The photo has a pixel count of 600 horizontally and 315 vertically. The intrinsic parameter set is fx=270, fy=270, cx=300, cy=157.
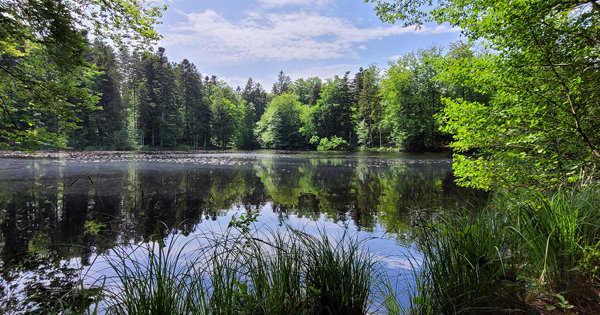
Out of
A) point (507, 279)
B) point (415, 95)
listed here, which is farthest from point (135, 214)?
point (415, 95)

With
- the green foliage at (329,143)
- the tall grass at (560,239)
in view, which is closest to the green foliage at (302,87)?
the green foliage at (329,143)

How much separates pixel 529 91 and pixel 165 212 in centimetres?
781

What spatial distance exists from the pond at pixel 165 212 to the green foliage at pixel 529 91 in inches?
45.6

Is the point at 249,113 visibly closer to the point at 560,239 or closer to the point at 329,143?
the point at 329,143

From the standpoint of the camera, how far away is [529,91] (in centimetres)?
354

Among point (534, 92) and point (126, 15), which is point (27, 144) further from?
point (534, 92)

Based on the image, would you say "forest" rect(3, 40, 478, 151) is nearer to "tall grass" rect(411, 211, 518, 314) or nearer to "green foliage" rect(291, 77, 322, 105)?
"green foliage" rect(291, 77, 322, 105)

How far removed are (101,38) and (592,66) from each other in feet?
34.3

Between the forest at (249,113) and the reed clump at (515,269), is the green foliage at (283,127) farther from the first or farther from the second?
the reed clump at (515,269)

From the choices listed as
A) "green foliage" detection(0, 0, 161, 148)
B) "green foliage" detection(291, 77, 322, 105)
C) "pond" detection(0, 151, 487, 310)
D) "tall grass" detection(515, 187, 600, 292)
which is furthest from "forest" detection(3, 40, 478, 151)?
"tall grass" detection(515, 187, 600, 292)

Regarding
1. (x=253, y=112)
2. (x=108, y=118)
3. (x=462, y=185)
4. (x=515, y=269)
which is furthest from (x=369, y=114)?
(x=515, y=269)

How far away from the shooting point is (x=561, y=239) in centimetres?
240

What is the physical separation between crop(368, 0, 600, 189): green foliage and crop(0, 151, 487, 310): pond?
1.16m

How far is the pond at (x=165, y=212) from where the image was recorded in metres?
3.90
